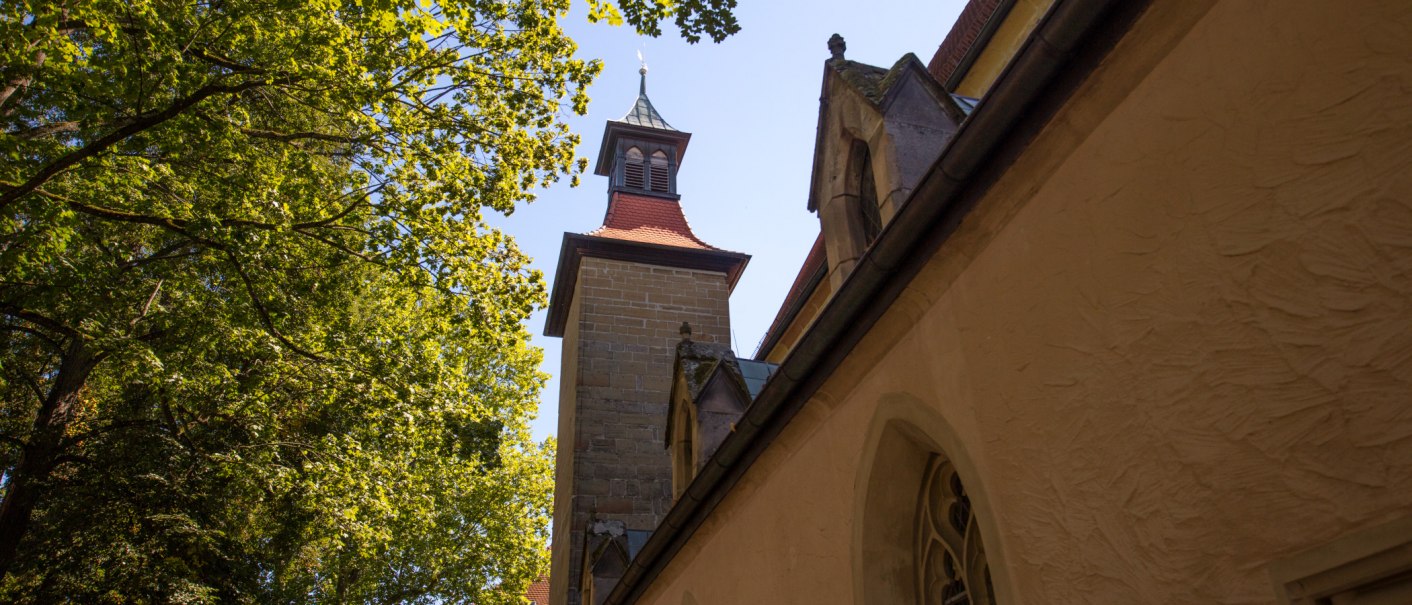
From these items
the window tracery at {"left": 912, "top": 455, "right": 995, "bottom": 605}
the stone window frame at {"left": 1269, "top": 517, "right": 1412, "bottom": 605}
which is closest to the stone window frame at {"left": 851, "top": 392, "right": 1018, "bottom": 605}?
the window tracery at {"left": 912, "top": 455, "right": 995, "bottom": 605}

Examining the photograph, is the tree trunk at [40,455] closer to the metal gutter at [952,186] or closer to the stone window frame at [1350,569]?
the metal gutter at [952,186]

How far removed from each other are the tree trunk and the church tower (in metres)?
6.47

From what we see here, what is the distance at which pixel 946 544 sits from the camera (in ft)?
13.9

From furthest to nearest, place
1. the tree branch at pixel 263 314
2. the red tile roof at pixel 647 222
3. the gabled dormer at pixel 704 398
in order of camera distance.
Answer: the red tile roof at pixel 647 222, the tree branch at pixel 263 314, the gabled dormer at pixel 704 398

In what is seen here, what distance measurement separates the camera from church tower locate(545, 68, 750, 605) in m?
13.8

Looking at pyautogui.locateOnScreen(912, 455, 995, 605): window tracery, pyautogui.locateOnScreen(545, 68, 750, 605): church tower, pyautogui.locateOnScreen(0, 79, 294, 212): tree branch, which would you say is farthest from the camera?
pyautogui.locateOnScreen(545, 68, 750, 605): church tower

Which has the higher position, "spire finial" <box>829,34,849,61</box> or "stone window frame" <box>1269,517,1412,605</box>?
"spire finial" <box>829,34,849,61</box>

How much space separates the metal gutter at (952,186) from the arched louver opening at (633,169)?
546 inches

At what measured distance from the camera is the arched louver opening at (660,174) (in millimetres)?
19688

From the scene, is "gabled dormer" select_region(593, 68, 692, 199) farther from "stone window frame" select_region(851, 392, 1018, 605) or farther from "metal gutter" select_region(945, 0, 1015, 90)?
"stone window frame" select_region(851, 392, 1018, 605)

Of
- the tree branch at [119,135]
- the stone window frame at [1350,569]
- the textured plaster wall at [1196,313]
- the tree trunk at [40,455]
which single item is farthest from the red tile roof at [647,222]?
the stone window frame at [1350,569]

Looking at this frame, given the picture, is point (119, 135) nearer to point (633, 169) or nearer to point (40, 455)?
point (40, 455)

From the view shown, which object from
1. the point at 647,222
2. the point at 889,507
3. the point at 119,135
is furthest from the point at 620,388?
the point at 889,507

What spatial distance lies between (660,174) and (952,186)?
54.0 ft
